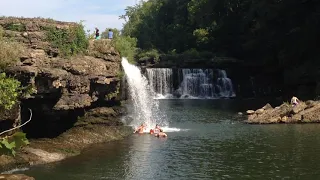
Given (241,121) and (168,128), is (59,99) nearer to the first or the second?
(168,128)

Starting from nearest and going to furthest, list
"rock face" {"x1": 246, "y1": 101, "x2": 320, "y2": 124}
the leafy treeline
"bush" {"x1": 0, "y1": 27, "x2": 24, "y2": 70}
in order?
"bush" {"x1": 0, "y1": 27, "x2": 24, "y2": 70}
"rock face" {"x1": 246, "y1": 101, "x2": 320, "y2": 124}
the leafy treeline

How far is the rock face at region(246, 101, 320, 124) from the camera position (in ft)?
95.8

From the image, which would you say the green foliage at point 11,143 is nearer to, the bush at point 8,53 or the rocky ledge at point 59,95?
the rocky ledge at point 59,95

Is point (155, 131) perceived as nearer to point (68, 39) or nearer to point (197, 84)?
point (68, 39)

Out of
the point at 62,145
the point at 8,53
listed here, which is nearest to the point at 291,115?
the point at 62,145

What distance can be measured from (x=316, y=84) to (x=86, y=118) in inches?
1048

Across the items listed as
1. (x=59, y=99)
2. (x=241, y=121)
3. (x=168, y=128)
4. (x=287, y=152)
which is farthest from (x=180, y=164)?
(x=241, y=121)

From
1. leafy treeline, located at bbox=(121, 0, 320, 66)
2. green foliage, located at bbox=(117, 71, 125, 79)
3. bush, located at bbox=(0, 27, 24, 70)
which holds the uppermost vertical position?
leafy treeline, located at bbox=(121, 0, 320, 66)

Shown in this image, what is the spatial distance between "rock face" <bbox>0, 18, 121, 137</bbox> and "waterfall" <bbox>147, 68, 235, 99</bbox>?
33933mm

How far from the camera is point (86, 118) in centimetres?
2377

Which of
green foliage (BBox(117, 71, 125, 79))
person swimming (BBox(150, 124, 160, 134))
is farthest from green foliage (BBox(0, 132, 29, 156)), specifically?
person swimming (BBox(150, 124, 160, 134))

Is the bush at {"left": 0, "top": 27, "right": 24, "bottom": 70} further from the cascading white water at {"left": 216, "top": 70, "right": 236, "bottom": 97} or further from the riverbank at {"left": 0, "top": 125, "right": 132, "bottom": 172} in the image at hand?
the cascading white water at {"left": 216, "top": 70, "right": 236, "bottom": 97}

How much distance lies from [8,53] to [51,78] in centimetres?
218

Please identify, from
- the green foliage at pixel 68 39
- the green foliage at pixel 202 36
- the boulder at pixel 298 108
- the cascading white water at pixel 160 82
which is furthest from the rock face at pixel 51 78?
the green foliage at pixel 202 36
